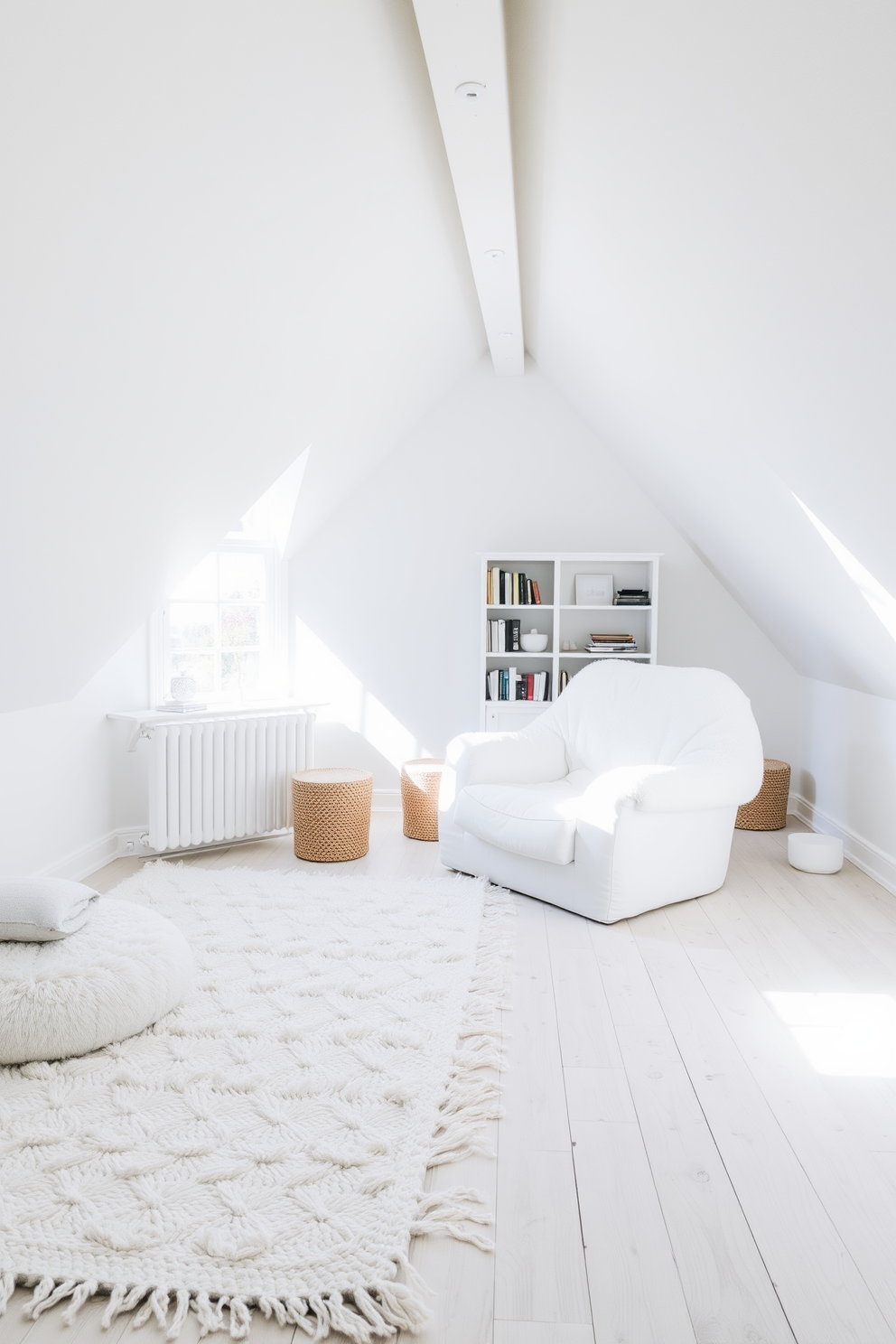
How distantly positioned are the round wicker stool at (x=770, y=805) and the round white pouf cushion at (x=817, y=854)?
0.68 meters

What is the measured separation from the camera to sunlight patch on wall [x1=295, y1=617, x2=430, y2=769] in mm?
5141

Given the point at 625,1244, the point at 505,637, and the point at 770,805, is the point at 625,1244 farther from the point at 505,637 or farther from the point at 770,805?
the point at 505,637

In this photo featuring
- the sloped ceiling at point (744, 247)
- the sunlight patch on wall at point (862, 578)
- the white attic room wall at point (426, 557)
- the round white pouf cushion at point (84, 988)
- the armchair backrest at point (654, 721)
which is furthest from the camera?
the white attic room wall at point (426, 557)

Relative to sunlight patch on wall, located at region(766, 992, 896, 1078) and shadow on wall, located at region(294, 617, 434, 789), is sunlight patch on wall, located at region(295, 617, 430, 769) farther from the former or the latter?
sunlight patch on wall, located at region(766, 992, 896, 1078)

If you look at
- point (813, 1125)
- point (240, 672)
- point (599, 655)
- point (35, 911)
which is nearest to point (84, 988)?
point (35, 911)

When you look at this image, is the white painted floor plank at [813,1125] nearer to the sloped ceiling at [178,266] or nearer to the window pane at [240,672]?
the sloped ceiling at [178,266]

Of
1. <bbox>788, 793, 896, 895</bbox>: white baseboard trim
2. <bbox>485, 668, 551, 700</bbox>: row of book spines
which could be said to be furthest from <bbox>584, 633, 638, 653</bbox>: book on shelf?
<bbox>788, 793, 896, 895</bbox>: white baseboard trim

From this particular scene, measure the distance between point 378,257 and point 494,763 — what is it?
2.04 meters

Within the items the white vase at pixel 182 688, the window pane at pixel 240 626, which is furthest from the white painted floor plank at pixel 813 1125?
the window pane at pixel 240 626

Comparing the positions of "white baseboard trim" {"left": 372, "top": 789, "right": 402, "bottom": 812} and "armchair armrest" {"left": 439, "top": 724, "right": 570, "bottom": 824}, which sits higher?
"armchair armrest" {"left": 439, "top": 724, "right": 570, "bottom": 824}

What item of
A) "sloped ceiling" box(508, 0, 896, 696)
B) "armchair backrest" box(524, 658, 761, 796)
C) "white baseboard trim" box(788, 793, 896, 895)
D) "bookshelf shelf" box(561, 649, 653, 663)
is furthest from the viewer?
"bookshelf shelf" box(561, 649, 653, 663)

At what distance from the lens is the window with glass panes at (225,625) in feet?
15.3

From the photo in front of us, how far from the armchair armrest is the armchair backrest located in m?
0.15

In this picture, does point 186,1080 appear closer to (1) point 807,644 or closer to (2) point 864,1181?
(2) point 864,1181
